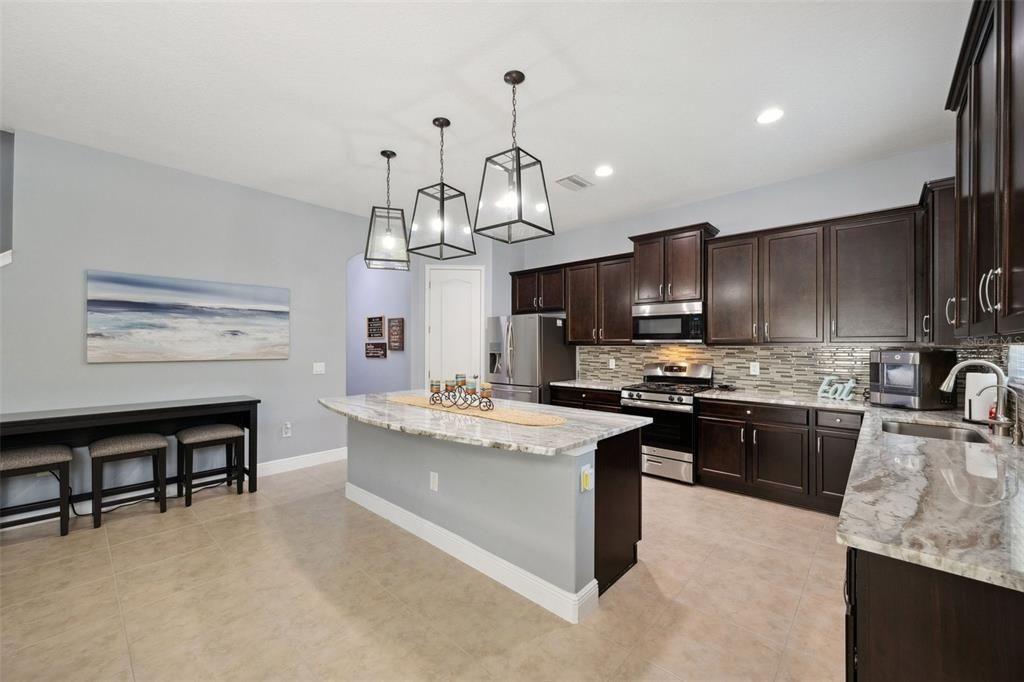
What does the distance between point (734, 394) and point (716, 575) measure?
188 centimetres

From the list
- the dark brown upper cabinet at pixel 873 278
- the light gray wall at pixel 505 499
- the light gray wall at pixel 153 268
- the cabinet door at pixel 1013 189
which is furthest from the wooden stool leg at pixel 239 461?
the dark brown upper cabinet at pixel 873 278

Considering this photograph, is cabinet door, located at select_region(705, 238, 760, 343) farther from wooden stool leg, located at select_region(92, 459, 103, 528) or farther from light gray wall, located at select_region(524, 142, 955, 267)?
wooden stool leg, located at select_region(92, 459, 103, 528)

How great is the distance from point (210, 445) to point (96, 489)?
0.74 meters

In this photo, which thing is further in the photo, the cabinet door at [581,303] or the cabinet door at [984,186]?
the cabinet door at [581,303]

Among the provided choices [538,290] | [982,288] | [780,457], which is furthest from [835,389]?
[538,290]

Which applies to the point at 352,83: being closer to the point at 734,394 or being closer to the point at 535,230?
the point at 535,230

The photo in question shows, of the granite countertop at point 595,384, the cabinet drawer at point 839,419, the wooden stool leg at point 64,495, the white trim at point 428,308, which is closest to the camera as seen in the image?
the wooden stool leg at point 64,495

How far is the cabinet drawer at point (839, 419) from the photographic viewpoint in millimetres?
3240

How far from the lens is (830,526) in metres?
3.16

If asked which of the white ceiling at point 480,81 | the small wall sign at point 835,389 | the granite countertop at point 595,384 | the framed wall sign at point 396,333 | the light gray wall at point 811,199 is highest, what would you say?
the white ceiling at point 480,81

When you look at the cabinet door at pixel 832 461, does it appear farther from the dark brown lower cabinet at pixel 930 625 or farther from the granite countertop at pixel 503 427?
the dark brown lower cabinet at pixel 930 625

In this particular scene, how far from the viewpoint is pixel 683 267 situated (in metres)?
4.34

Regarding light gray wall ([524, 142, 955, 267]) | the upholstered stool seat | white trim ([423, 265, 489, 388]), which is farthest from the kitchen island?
light gray wall ([524, 142, 955, 267])

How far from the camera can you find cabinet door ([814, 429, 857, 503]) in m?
3.28
